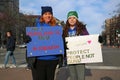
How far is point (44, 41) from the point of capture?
22.8 feet

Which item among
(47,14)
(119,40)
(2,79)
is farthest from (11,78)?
(119,40)

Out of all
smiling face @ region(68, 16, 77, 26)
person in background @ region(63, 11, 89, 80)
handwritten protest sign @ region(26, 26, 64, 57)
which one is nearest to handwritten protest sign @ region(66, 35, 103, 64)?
person in background @ region(63, 11, 89, 80)

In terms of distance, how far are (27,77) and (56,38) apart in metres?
6.19

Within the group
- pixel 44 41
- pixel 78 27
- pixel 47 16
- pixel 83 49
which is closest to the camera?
pixel 47 16

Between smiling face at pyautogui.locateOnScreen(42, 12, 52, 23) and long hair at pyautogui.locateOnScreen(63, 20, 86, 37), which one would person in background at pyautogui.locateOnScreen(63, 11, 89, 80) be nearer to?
long hair at pyautogui.locateOnScreen(63, 20, 86, 37)

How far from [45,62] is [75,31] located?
3.91 feet

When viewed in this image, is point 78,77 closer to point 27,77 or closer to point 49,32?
point 49,32

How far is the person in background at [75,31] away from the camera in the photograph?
7.51m

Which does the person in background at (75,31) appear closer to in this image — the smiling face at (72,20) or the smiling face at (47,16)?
the smiling face at (72,20)

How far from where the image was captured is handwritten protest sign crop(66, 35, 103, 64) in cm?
762

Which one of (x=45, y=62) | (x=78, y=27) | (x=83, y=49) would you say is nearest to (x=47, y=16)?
(x=45, y=62)

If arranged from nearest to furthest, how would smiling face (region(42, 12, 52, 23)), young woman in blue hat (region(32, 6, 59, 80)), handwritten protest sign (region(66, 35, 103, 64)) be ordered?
young woman in blue hat (region(32, 6, 59, 80)), smiling face (region(42, 12, 52, 23)), handwritten protest sign (region(66, 35, 103, 64))

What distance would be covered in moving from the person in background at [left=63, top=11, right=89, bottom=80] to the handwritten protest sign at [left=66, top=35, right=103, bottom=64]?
3.8 inches

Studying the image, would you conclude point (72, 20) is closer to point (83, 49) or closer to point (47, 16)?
point (83, 49)
